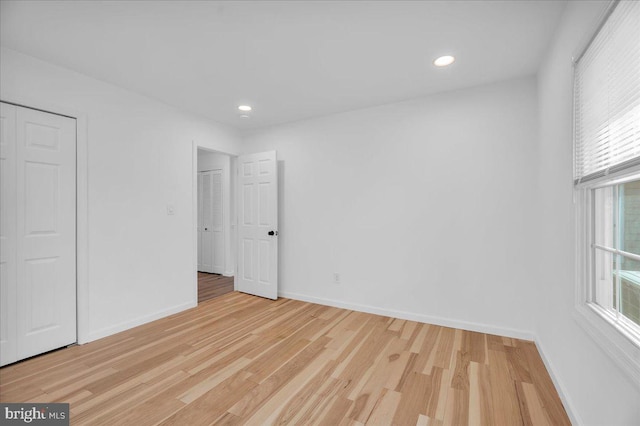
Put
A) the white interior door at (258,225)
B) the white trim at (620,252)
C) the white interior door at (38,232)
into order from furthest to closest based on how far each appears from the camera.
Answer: the white interior door at (258,225), the white interior door at (38,232), the white trim at (620,252)

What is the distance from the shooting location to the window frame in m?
1.08

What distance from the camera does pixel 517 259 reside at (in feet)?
8.97

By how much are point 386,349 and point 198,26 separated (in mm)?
2998

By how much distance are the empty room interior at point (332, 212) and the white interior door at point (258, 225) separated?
0.05 m

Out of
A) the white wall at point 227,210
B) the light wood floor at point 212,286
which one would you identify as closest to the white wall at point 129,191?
the light wood floor at point 212,286

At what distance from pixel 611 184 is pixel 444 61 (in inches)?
64.9

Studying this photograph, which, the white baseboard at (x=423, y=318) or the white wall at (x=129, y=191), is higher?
the white wall at (x=129, y=191)

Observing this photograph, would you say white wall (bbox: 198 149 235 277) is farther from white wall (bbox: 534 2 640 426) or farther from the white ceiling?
white wall (bbox: 534 2 640 426)

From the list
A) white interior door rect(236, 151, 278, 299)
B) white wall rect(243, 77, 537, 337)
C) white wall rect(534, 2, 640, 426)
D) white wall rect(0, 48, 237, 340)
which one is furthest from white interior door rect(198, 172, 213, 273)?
white wall rect(534, 2, 640, 426)

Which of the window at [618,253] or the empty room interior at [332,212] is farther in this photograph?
the empty room interior at [332,212]

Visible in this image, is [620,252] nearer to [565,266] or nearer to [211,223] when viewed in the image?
[565,266]

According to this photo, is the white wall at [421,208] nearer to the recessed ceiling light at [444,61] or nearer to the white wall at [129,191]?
the recessed ceiling light at [444,61]

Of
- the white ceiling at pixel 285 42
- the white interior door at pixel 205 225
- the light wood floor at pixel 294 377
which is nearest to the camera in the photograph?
the light wood floor at pixel 294 377

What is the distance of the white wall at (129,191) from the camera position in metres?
2.55
